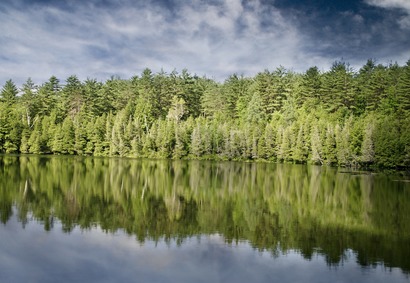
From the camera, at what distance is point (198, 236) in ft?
56.8

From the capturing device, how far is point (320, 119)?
77.2 meters

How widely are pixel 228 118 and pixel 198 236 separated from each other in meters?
79.5

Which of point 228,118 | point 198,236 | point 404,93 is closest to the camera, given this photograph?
point 198,236

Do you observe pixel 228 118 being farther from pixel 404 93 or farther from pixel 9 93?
pixel 9 93

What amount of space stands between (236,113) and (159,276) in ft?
290

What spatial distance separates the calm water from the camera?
13273mm

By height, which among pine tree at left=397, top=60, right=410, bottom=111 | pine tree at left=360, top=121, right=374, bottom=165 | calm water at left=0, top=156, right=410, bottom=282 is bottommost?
calm water at left=0, top=156, right=410, bottom=282

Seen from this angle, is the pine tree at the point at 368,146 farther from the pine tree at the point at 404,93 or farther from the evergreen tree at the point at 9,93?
the evergreen tree at the point at 9,93

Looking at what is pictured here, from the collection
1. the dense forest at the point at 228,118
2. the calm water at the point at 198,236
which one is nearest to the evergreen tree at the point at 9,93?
the dense forest at the point at 228,118

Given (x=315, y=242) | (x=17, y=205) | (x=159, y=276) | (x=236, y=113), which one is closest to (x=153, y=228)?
(x=159, y=276)

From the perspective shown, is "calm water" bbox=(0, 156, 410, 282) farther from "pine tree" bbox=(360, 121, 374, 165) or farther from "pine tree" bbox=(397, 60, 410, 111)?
"pine tree" bbox=(397, 60, 410, 111)

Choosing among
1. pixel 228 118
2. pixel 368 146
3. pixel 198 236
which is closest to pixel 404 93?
pixel 368 146

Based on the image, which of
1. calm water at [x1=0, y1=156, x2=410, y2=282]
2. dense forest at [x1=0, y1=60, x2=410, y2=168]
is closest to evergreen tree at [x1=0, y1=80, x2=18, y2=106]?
dense forest at [x1=0, y1=60, x2=410, y2=168]

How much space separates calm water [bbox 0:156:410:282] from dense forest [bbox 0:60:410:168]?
38086mm
